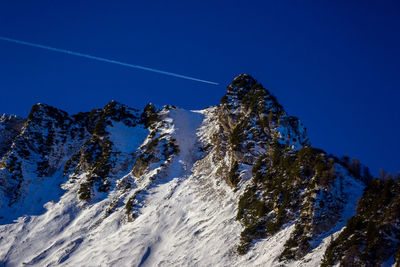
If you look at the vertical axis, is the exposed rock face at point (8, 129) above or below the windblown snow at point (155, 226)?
above

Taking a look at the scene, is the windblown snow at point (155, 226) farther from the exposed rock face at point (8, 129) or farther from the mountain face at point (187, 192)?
the exposed rock face at point (8, 129)

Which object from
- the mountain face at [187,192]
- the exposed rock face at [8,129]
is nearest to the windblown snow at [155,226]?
the mountain face at [187,192]

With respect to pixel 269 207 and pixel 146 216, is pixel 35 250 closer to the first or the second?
pixel 146 216

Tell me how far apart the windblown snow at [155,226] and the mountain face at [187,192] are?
9.3 inches

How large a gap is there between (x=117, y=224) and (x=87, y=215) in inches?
373

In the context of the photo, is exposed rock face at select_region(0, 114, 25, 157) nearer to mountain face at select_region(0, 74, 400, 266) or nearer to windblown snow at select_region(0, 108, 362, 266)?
mountain face at select_region(0, 74, 400, 266)

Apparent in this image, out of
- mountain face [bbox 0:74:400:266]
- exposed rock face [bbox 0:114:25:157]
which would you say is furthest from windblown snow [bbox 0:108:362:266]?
exposed rock face [bbox 0:114:25:157]

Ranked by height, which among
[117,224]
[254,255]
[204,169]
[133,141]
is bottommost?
[254,255]

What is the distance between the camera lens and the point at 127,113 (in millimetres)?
122812

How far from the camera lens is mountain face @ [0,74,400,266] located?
57594mm

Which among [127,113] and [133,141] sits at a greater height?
[127,113]

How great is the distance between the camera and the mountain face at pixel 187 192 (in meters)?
57.6

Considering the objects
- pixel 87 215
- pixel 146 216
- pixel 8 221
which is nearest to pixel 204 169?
pixel 146 216

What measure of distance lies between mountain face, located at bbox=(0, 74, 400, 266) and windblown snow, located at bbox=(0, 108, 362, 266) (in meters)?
0.24
